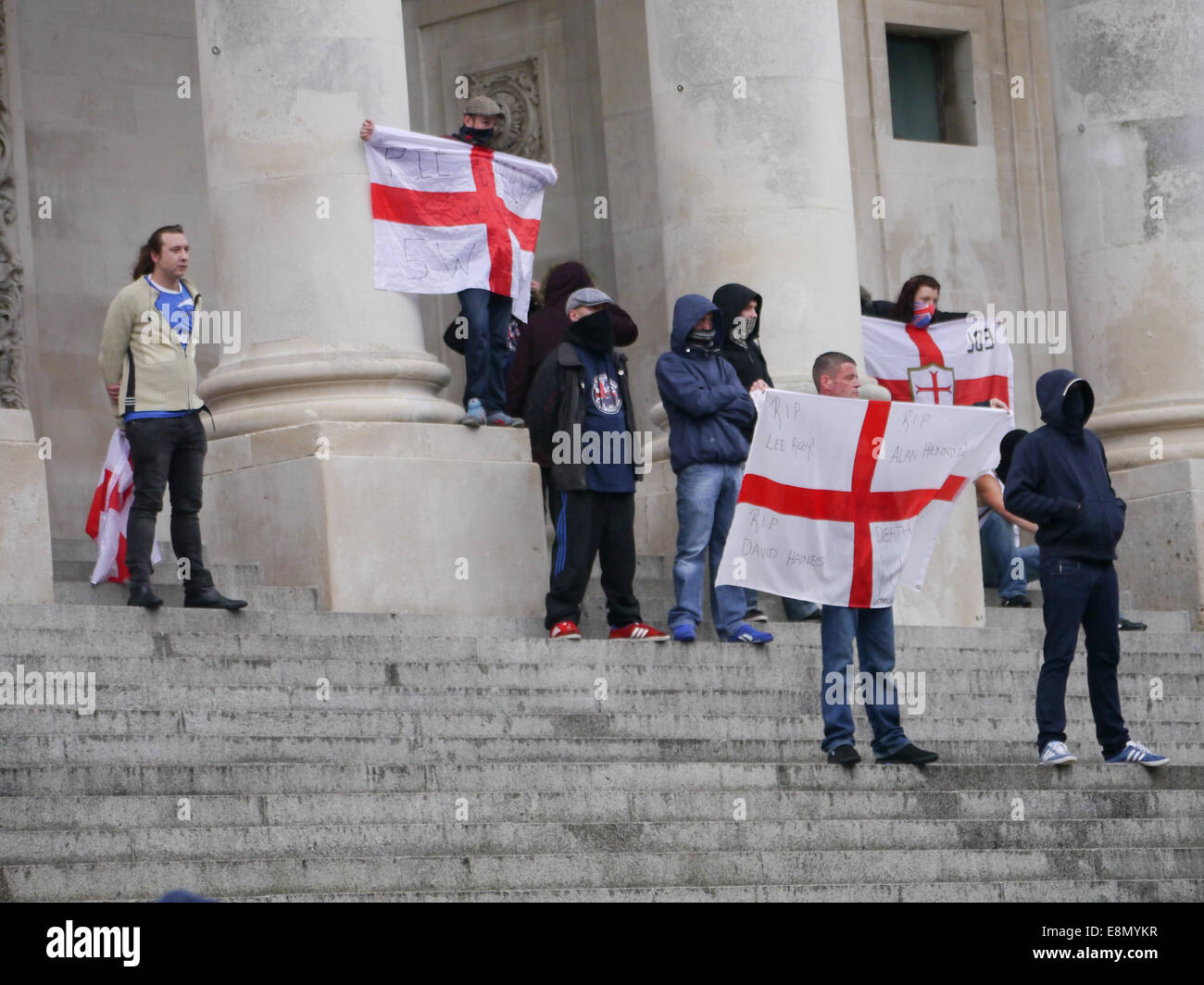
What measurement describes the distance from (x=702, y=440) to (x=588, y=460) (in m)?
0.68

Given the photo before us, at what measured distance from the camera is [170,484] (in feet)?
45.2

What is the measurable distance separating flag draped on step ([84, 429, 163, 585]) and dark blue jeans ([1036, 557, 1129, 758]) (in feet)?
15.2

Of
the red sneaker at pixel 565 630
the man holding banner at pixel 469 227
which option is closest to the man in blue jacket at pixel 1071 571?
the red sneaker at pixel 565 630

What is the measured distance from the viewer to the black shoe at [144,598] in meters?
13.1

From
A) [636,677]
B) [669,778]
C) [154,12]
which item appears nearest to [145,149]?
[154,12]

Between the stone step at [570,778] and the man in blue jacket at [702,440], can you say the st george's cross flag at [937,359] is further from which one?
the stone step at [570,778]

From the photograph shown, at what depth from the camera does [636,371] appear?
21.9 meters

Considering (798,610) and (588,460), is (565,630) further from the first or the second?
(798,610)

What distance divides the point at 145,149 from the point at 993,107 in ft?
25.7

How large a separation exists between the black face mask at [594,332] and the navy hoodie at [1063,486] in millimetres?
2592

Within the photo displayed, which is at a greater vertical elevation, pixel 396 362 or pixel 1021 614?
pixel 396 362

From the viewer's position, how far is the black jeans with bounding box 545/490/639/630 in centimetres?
1462

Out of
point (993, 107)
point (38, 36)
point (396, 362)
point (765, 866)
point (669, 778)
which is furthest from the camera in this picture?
point (993, 107)
